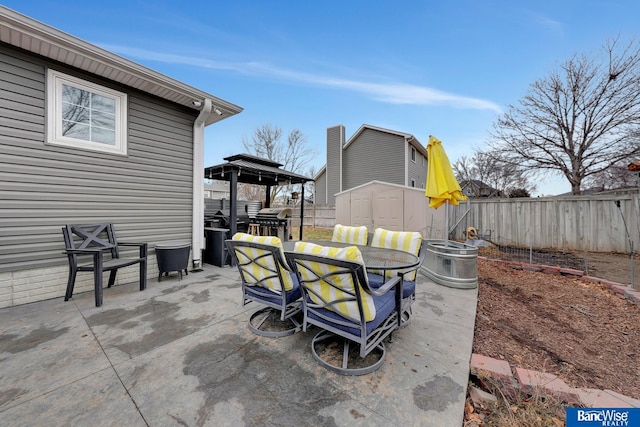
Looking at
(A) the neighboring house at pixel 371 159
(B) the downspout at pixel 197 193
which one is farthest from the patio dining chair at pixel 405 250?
(A) the neighboring house at pixel 371 159

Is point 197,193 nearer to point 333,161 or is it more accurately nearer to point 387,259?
point 387,259

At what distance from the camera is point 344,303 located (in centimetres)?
186

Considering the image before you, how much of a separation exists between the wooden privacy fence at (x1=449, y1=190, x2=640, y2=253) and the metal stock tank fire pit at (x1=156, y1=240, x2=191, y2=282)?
753 cm

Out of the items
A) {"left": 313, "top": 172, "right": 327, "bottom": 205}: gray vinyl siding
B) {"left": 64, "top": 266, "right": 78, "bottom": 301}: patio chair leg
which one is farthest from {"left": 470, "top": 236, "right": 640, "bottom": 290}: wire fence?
{"left": 313, "top": 172, "right": 327, "bottom": 205}: gray vinyl siding

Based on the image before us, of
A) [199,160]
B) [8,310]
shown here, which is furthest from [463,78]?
[8,310]

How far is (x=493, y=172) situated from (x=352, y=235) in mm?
14880

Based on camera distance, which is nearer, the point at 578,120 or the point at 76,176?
the point at 76,176

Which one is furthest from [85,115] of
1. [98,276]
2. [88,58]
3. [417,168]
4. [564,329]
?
[417,168]

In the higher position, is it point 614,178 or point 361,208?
point 614,178

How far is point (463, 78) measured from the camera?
8.48 metres

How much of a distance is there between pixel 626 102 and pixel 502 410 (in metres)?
14.0

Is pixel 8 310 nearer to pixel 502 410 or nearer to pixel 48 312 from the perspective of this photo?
pixel 48 312

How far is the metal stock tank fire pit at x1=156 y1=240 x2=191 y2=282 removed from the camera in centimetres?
429

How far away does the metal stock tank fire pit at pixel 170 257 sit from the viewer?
4.29m
